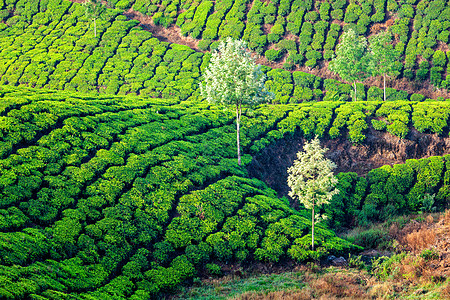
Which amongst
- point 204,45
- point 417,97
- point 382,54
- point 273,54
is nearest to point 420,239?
point 382,54

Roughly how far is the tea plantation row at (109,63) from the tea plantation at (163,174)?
29 cm

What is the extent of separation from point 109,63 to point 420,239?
47.2 m

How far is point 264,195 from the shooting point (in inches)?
1045

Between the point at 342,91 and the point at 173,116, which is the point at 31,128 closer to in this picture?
the point at 173,116

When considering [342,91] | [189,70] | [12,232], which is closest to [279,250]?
[12,232]

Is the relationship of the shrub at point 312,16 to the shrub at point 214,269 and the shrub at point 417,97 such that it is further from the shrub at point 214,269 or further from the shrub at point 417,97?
the shrub at point 214,269

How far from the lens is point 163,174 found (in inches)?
979

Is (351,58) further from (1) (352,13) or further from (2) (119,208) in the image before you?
(2) (119,208)

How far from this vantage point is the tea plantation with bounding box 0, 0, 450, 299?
1822cm

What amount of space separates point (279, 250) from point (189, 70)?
37986mm

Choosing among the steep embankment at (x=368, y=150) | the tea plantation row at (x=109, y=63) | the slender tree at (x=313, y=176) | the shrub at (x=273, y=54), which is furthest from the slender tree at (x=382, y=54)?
the slender tree at (x=313, y=176)

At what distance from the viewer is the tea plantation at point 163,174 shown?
1822cm

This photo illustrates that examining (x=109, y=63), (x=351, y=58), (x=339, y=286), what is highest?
(x=109, y=63)

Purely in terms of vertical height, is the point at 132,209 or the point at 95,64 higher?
the point at 95,64
